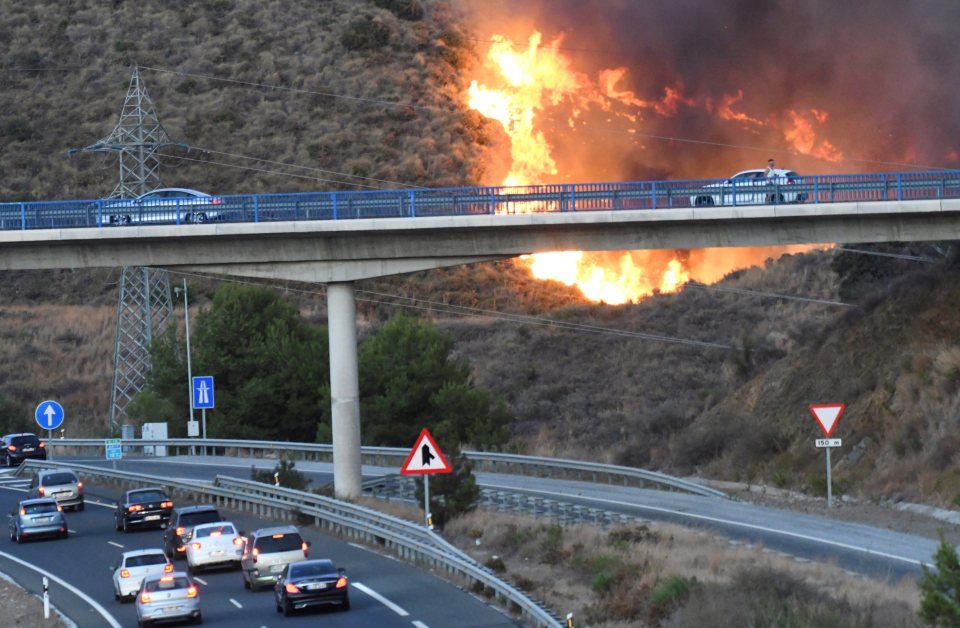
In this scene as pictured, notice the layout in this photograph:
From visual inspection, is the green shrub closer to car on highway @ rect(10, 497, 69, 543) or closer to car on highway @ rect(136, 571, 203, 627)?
car on highway @ rect(10, 497, 69, 543)

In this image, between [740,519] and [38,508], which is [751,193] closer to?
[740,519]

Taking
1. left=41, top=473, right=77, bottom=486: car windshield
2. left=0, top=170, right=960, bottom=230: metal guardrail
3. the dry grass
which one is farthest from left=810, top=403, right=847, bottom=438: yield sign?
left=41, top=473, right=77, bottom=486: car windshield

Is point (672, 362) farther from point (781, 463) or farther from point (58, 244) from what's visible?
point (58, 244)

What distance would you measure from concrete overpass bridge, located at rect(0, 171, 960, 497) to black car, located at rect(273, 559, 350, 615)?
1427 centimetres

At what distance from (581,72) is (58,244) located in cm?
6119

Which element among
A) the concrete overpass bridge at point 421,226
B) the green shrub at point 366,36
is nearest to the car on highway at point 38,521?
the concrete overpass bridge at point 421,226

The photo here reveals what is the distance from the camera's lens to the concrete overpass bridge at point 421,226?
3969 cm

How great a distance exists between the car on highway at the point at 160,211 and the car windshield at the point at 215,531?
11.7 meters

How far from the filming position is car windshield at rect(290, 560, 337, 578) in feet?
90.0

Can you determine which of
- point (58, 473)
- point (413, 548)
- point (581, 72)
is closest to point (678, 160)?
point (581, 72)

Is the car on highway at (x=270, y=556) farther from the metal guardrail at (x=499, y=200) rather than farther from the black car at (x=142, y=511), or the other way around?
the metal guardrail at (x=499, y=200)

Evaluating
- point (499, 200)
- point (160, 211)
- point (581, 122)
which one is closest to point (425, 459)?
point (499, 200)

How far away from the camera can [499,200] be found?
Result: 41125 mm

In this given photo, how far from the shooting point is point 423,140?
106 metres
